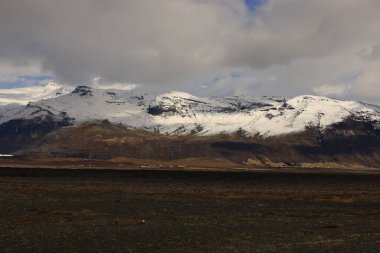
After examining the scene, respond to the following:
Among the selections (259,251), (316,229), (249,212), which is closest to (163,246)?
(259,251)

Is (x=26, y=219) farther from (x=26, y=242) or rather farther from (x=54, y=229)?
(x=26, y=242)

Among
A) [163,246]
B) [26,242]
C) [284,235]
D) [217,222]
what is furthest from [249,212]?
[26,242]

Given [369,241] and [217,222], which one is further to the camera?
[217,222]

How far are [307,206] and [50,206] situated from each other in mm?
30779

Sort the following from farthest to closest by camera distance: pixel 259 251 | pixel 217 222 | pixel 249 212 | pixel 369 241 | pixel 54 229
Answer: pixel 249 212
pixel 217 222
pixel 54 229
pixel 369 241
pixel 259 251

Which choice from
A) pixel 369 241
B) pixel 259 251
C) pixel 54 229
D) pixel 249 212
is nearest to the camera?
pixel 259 251

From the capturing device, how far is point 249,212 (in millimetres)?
56719

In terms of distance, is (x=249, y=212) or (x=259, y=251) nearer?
(x=259, y=251)

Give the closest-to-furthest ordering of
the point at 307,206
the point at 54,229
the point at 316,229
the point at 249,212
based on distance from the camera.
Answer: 1. the point at 54,229
2. the point at 316,229
3. the point at 249,212
4. the point at 307,206

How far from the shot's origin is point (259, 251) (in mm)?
31266

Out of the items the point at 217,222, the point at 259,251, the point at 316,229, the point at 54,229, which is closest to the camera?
the point at 259,251

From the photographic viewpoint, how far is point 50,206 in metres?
57.3

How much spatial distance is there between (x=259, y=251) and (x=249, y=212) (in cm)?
2561

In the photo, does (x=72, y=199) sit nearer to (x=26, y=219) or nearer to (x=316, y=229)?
(x=26, y=219)
